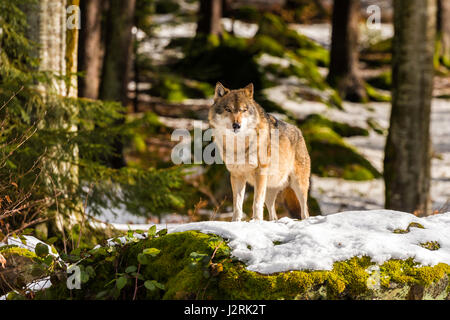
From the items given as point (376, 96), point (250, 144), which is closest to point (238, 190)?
point (250, 144)

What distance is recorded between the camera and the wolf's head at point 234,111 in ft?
18.0

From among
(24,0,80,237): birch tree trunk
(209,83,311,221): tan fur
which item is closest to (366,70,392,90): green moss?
(24,0,80,237): birch tree trunk

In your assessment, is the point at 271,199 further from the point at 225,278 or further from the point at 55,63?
the point at 55,63

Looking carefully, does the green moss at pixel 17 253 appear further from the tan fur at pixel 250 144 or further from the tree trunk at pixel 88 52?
the tree trunk at pixel 88 52

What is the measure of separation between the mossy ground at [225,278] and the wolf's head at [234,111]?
1449 millimetres

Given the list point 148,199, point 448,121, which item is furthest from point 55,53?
point 448,121

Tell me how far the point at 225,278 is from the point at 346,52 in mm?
19799

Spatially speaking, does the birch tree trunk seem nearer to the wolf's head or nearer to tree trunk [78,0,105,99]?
the wolf's head

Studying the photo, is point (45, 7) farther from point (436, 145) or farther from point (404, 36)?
point (436, 145)

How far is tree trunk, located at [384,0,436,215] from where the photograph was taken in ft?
32.2

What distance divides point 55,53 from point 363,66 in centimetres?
2223

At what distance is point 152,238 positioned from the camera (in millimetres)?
4695

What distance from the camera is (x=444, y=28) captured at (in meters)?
27.6

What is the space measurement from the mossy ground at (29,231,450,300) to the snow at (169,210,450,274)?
0.08m
